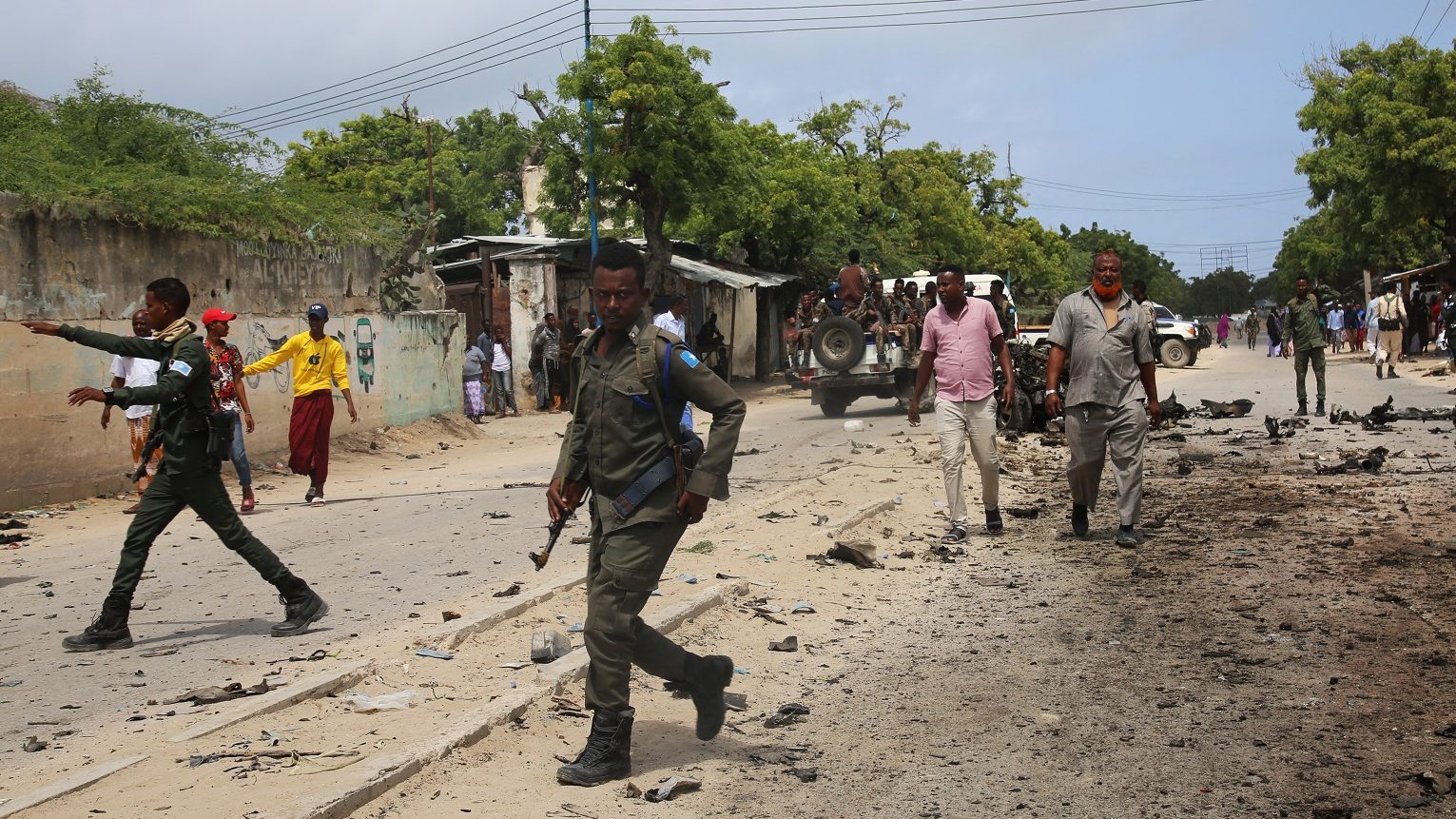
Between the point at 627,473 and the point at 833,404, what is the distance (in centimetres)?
1682

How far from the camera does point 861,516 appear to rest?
9.74 m

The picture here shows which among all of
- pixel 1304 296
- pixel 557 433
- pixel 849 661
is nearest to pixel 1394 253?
pixel 1304 296

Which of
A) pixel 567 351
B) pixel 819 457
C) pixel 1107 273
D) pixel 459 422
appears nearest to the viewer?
pixel 1107 273

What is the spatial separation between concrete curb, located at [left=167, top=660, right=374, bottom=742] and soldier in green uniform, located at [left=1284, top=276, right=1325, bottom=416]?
13862mm

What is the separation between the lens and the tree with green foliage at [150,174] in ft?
43.7

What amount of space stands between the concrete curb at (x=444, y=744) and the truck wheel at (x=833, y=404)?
14687 mm

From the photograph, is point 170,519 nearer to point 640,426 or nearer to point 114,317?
point 640,426

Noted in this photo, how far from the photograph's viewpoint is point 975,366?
8.85m

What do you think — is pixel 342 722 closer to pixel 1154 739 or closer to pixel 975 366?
pixel 1154 739

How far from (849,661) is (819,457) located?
9.07m

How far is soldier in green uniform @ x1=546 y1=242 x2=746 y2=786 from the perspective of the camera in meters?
4.34

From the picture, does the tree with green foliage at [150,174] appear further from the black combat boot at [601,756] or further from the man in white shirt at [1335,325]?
the man in white shirt at [1335,325]

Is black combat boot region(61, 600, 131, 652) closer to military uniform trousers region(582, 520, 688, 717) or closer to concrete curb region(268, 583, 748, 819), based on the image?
concrete curb region(268, 583, 748, 819)

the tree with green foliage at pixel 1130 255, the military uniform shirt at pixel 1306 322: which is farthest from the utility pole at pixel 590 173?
the tree with green foliage at pixel 1130 255
